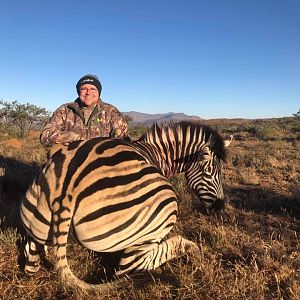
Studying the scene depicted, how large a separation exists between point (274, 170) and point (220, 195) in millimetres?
4470

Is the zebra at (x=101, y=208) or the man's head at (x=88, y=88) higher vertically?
the man's head at (x=88, y=88)

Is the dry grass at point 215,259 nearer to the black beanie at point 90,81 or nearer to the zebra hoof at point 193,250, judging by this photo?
the zebra hoof at point 193,250

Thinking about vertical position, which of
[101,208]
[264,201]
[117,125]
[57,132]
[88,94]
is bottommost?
[264,201]

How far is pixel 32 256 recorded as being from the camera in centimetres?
343

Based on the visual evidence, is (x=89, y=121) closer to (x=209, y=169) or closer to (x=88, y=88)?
(x=88, y=88)

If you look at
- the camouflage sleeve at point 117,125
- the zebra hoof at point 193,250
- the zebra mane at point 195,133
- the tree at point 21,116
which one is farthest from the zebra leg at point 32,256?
the tree at point 21,116

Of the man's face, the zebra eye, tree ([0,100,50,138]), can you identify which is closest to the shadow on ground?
the zebra eye

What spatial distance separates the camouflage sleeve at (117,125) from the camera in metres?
5.57

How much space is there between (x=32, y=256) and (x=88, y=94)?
2529 mm

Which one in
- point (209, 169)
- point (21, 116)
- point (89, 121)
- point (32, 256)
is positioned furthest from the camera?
point (21, 116)

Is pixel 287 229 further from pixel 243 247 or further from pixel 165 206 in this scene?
pixel 165 206

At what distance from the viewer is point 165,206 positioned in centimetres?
335

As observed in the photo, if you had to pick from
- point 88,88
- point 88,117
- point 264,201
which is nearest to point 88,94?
point 88,88

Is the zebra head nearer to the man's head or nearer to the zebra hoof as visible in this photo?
the zebra hoof
